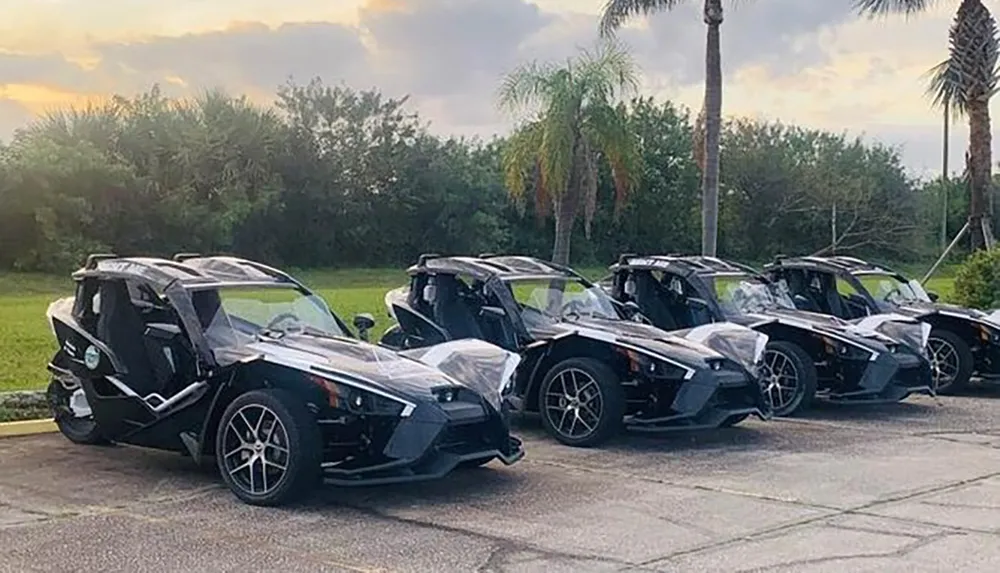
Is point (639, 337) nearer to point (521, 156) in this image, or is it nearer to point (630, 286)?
point (630, 286)

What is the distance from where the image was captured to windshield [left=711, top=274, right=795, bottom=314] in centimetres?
1227

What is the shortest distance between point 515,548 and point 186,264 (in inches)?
149

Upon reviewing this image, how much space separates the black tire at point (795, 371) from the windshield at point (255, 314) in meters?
4.86

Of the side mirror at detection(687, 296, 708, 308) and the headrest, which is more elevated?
the headrest

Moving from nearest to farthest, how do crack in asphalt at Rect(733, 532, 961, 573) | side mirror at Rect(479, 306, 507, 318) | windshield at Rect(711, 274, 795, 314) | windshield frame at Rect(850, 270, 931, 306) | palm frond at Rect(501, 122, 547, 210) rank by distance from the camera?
crack in asphalt at Rect(733, 532, 961, 573) → side mirror at Rect(479, 306, 507, 318) → windshield at Rect(711, 274, 795, 314) → windshield frame at Rect(850, 270, 931, 306) → palm frond at Rect(501, 122, 547, 210)

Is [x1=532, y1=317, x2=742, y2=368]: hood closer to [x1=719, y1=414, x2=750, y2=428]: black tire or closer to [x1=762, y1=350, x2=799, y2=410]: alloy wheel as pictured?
[x1=719, y1=414, x2=750, y2=428]: black tire

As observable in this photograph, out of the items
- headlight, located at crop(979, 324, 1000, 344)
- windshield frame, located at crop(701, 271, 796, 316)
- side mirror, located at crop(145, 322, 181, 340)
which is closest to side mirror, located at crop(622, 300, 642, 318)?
windshield frame, located at crop(701, 271, 796, 316)

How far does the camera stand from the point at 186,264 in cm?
877

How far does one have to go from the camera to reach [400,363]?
7805mm

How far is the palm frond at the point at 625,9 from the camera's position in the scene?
17922 millimetres

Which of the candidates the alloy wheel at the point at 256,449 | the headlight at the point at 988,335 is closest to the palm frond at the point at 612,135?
the headlight at the point at 988,335

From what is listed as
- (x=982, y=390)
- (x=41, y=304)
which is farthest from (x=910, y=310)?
(x=41, y=304)

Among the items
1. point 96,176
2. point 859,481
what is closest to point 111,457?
point 859,481

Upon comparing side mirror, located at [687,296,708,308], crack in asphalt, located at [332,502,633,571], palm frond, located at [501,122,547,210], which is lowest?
crack in asphalt, located at [332,502,633,571]
